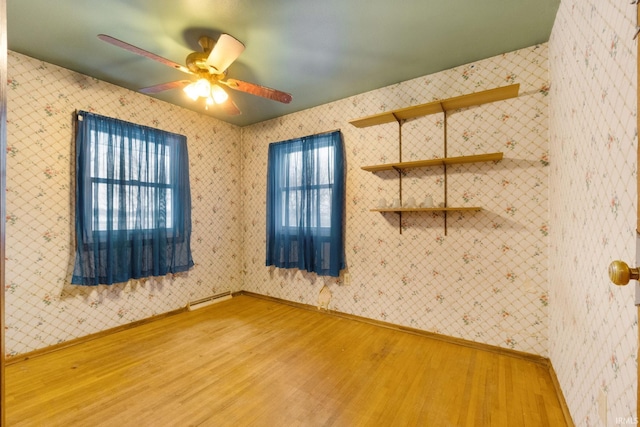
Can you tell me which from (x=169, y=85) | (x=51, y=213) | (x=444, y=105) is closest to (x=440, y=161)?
(x=444, y=105)

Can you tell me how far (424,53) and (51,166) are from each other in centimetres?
340

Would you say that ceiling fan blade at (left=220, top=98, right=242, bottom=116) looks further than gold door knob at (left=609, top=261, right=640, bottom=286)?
Yes

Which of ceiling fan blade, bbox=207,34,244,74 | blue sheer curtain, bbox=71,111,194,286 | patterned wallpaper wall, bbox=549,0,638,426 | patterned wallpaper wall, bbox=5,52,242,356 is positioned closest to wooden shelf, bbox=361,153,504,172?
patterned wallpaper wall, bbox=549,0,638,426

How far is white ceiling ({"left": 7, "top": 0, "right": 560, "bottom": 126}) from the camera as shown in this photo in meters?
1.80

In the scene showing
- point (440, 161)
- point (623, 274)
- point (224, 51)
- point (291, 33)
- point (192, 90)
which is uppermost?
point (291, 33)

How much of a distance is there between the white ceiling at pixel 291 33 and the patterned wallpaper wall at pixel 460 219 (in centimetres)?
31

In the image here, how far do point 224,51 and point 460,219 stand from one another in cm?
233

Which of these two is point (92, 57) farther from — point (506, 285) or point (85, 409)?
point (506, 285)

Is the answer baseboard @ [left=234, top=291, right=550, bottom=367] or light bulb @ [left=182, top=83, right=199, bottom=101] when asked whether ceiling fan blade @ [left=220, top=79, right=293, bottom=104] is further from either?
baseboard @ [left=234, top=291, right=550, bottom=367]

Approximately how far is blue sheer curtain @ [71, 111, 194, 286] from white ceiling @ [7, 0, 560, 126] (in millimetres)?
642

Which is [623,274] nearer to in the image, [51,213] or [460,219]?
[460,219]

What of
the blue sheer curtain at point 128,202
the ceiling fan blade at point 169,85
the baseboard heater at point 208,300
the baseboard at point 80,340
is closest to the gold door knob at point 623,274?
the ceiling fan blade at point 169,85

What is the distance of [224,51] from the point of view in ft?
6.06

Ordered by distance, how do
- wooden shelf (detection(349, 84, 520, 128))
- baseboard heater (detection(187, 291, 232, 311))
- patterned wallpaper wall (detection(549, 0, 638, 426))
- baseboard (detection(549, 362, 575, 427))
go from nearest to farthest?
1. patterned wallpaper wall (detection(549, 0, 638, 426))
2. baseboard (detection(549, 362, 575, 427))
3. wooden shelf (detection(349, 84, 520, 128))
4. baseboard heater (detection(187, 291, 232, 311))
